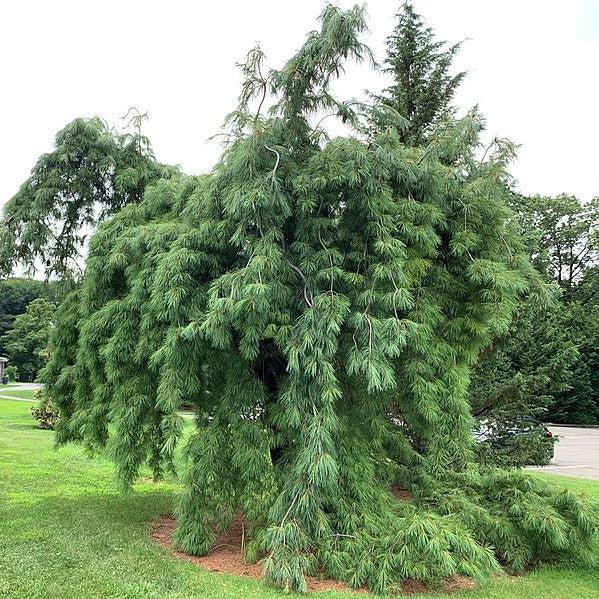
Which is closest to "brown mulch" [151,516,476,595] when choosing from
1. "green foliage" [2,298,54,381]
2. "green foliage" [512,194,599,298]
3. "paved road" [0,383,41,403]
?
"paved road" [0,383,41,403]

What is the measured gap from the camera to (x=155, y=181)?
6.55 meters

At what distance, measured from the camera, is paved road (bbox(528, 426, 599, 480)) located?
12461 millimetres

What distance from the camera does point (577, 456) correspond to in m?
15.4

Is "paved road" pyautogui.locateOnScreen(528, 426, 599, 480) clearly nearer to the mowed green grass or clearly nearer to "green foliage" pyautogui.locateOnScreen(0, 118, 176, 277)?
the mowed green grass

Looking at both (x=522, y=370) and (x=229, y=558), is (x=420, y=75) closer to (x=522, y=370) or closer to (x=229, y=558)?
(x=522, y=370)

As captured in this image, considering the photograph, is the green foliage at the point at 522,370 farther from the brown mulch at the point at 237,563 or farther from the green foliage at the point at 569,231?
the green foliage at the point at 569,231

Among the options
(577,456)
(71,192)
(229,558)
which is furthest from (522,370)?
(577,456)

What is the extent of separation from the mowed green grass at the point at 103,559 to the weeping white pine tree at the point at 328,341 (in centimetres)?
27

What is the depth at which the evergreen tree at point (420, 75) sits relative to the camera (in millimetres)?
8578

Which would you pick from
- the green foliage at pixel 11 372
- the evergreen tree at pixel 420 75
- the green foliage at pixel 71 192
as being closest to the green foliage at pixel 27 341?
the green foliage at pixel 11 372

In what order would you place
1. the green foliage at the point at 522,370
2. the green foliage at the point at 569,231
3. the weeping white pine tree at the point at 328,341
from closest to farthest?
1. the weeping white pine tree at the point at 328,341
2. the green foliage at the point at 522,370
3. the green foliage at the point at 569,231

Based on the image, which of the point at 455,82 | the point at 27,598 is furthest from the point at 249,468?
the point at 455,82

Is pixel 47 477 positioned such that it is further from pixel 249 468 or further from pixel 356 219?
pixel 356 219

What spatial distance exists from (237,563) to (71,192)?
4.37 metres
